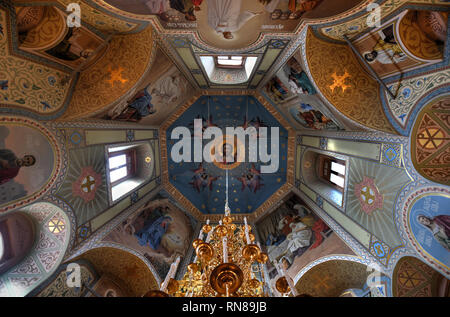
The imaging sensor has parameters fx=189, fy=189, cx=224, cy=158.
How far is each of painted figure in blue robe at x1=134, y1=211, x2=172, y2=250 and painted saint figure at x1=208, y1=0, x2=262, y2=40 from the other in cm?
652

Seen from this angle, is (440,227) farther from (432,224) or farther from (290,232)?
(290,232)

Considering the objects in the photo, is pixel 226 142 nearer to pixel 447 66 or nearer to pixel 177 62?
pixel 177 62

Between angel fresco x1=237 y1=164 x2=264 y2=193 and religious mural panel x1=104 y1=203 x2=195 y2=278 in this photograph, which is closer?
religious mural panel x1=104 y1=203 x2=195 y2=278

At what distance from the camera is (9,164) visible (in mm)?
3438

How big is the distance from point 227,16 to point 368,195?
5519mm

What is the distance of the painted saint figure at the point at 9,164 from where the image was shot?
3.35 metres

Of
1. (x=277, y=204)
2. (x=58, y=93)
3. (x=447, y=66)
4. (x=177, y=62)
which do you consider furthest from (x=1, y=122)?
(x=277, y=204)

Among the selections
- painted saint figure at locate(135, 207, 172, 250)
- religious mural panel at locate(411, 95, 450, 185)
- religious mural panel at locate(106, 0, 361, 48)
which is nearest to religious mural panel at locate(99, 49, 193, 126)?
religious mural panel at locate(106, 0, 361, 48)

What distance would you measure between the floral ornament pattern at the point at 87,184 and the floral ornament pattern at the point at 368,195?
7.30 meters

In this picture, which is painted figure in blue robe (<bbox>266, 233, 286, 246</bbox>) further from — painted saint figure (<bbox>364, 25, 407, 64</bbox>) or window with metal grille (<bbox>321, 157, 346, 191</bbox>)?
painted saint figure (<bbox>364, 25, 407, 64</bbox>)

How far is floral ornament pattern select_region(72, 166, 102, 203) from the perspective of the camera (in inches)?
185

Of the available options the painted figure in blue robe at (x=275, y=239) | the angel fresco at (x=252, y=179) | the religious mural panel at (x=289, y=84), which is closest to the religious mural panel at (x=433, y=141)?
the religious mural panel at (x=289, y=84)

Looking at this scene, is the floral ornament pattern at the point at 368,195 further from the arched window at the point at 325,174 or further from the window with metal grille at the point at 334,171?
the window with metal grille at the point at 334,171

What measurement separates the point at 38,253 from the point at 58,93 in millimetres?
3692
